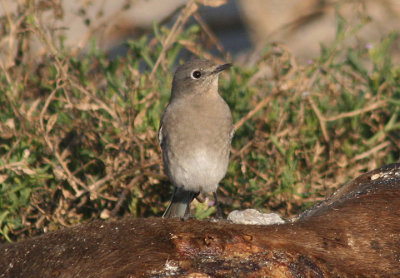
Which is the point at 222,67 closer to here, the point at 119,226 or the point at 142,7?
the point at 119,226

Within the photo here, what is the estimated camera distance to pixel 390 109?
6.84 m

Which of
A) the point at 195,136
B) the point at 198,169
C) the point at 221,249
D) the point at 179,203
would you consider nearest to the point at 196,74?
the point at 195,136

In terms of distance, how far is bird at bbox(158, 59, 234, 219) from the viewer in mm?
5406

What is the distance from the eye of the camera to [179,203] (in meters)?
5.65

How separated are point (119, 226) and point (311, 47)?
8.45 metres

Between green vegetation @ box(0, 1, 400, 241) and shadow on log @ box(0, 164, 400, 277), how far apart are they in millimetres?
1702

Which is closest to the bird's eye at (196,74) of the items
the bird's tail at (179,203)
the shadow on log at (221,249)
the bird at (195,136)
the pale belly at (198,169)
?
the bird at (195,136)

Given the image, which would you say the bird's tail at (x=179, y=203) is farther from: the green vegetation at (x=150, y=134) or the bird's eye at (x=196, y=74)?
the bird's eye at (x=196, y=74)

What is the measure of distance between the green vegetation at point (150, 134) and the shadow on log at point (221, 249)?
170 cm

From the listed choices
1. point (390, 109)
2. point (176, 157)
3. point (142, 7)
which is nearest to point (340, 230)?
point (176, 157)

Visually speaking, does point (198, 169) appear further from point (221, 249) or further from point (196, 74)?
point (221, 249)

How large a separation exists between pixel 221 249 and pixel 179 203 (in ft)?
6.49

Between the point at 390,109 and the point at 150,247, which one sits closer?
the point at 150,247

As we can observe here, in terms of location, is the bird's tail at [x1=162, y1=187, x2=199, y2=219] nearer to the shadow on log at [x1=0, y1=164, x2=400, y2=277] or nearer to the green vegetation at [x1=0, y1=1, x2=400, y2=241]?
the green vegetation at [x1=0, y1=1, x2=400, y2=241]
